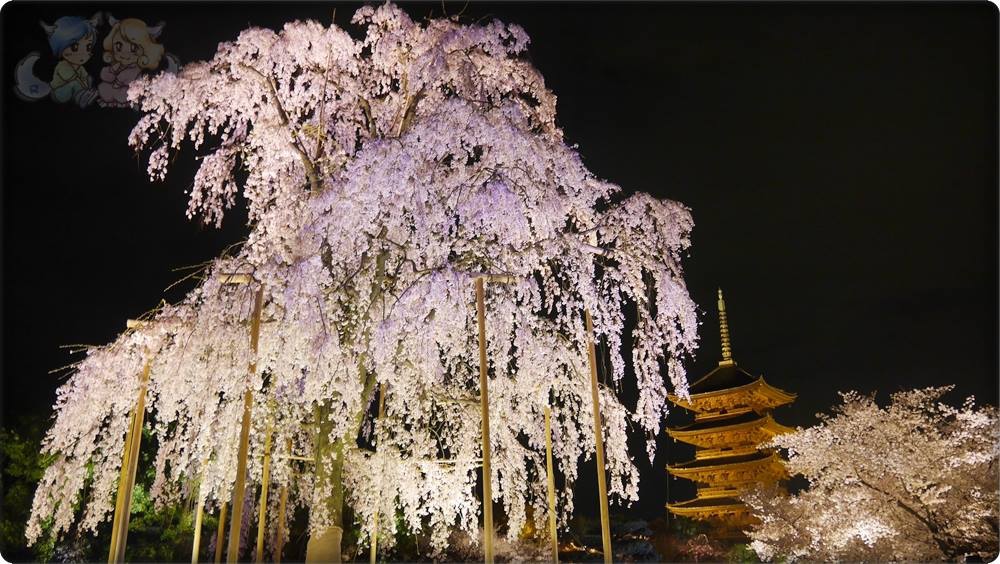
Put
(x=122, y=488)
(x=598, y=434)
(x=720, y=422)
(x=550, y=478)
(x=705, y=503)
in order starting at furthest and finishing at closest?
(x=720, y=422) → (x=705, y=503) → (x=550, y=478) → (x=122, y=488) → (x=598, y=434)

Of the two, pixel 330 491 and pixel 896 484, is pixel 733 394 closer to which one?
pixel 896 484

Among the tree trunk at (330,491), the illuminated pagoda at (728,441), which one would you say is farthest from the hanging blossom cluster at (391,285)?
the illuminated pagoda at (728,441)

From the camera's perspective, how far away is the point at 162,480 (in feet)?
33.6

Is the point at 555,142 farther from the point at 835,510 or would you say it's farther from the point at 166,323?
the point at 835,510

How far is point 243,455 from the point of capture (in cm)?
781

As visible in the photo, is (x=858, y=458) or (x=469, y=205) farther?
(x=858, y=458)

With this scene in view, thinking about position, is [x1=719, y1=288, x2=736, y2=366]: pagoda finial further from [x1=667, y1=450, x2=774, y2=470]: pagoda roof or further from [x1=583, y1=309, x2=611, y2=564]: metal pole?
[x1=583, y1=309, x2=611, y2=564]: metal pole

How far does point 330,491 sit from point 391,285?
269 cm

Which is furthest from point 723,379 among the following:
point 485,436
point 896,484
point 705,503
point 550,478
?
point 485,436

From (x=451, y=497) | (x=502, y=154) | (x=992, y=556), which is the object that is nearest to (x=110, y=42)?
(x=502, y=154)

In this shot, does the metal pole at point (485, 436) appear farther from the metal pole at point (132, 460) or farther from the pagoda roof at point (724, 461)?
the pagoda roof at point (724, 461)

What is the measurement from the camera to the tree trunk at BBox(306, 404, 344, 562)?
368 inches

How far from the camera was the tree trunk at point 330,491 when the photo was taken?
9344 mm

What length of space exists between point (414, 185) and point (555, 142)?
212 cm
